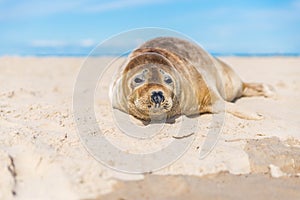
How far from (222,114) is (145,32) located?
1.45m

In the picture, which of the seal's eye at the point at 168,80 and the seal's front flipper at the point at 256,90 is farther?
the seal's front flipper at the point at 256,90

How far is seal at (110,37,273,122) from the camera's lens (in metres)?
4.04

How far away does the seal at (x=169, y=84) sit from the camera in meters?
4.04

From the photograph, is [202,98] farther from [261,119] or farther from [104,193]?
[104,193]

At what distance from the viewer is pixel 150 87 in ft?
13.1

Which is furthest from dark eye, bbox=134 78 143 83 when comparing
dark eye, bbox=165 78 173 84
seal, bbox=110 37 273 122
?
→ dark eye, bbox=165 78 173 84

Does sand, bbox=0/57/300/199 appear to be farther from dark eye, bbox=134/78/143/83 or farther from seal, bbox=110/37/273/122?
dark eye, bbox=134/78/143/83

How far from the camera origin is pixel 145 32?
16.1 ft

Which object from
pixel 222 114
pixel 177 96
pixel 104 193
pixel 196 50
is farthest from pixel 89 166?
pixel 196 50

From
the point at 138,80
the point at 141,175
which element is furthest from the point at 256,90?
the point at 141,175

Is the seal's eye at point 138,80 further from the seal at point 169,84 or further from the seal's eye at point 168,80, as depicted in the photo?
the seal's eye at point 168,80

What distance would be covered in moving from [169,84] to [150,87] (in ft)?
1.16

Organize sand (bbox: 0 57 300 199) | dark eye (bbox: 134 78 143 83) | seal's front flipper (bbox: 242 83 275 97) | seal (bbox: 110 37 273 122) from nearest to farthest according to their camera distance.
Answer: sand (bbox: 0 57 300 199)
seal (bbox: 110 37 273 122)
dark eye (bbox: 134 78 143 83)
seal's front flipper (bbox: 242 83 275 97)

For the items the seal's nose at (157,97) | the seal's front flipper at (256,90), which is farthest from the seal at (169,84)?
the seal's front flipper at (256,90)
